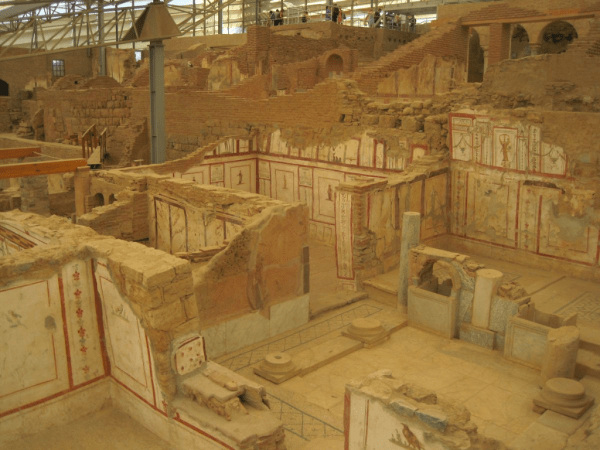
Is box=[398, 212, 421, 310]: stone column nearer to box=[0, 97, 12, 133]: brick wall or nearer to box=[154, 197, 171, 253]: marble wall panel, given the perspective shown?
box=[154, 197, 171, 253]: marble wall panel

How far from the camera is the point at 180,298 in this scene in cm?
517

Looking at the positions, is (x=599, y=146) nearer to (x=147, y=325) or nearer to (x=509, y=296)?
(x=509, y=296)

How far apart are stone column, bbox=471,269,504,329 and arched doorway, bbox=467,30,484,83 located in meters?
13.3

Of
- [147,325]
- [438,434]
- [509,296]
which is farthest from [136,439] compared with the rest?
[509,296]

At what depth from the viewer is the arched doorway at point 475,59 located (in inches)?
781

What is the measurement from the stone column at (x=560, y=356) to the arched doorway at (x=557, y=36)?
14.2 meters

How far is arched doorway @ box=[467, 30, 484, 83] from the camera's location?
19.8 m

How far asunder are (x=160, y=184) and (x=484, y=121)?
530 centimetres

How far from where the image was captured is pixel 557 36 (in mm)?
19297

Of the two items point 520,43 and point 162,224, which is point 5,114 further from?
point 520,43

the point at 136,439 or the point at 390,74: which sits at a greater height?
the point at 390,74

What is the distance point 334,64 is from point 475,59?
4495 millimetres

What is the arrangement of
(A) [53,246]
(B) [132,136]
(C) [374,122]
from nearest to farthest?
(A) [53,246] < (C) [374,122] < (B) [132,136]

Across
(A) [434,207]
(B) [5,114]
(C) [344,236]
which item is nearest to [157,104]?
(C) [344,236]
